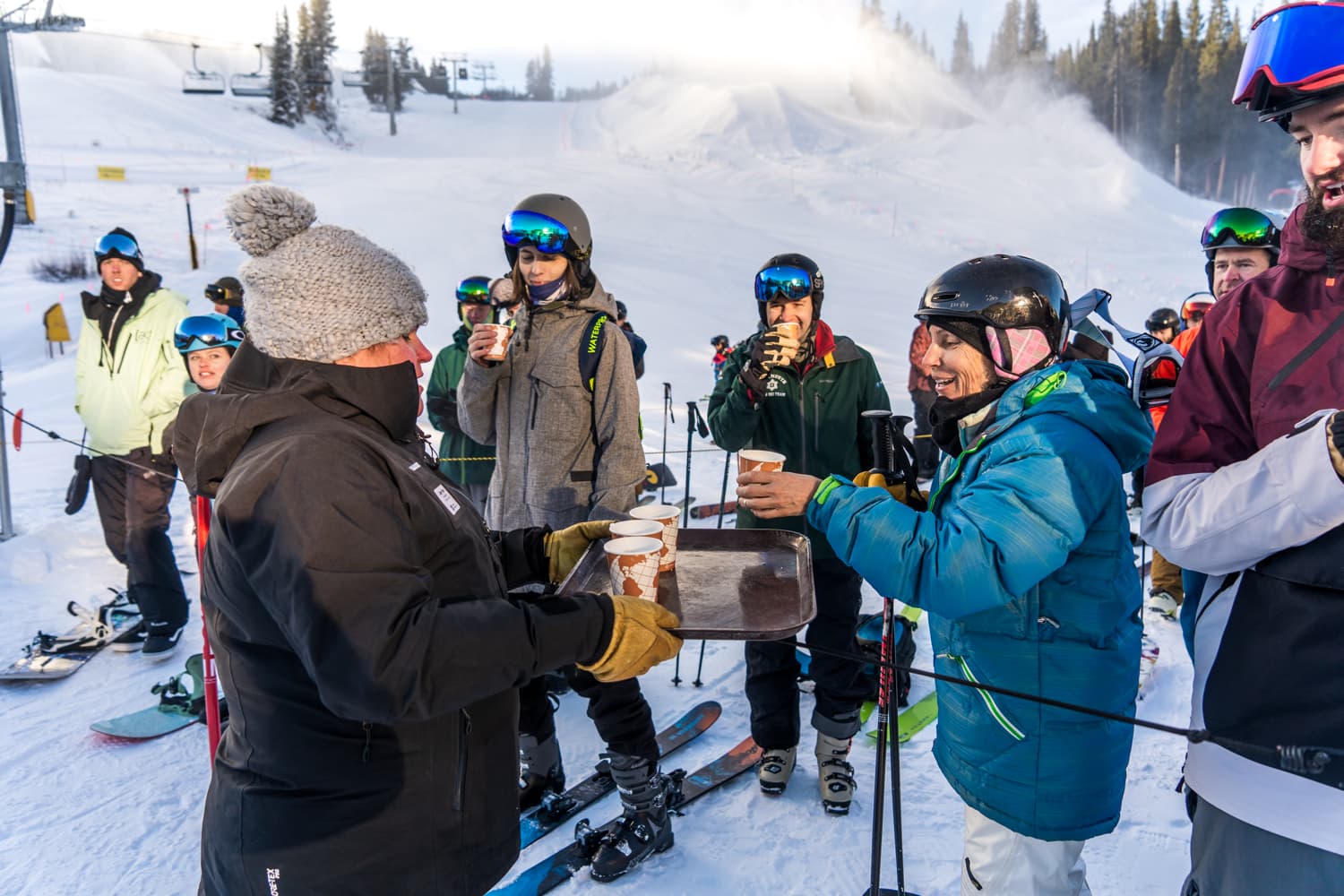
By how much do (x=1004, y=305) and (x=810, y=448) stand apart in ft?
5.56

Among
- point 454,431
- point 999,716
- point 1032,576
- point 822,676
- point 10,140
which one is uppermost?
point 10,140

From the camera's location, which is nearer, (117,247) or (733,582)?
(733,582)

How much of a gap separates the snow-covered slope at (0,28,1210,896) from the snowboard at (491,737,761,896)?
0.08 meters

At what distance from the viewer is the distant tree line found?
54.7m

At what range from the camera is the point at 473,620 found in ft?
5.28

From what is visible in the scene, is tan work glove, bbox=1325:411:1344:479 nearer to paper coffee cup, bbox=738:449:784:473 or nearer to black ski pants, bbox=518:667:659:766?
paper coffee cup, bbox=738:449:784:473

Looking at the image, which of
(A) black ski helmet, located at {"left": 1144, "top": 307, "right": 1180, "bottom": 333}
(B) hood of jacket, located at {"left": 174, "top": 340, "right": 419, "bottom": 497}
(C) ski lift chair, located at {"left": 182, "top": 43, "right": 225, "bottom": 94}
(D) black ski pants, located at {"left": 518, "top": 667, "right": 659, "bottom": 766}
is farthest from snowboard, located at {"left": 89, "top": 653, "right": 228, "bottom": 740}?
(C) ski lift chair, located at {"left": 182, "top": 43, "right": 225, "bottom": 94}

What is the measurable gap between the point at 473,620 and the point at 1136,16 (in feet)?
263

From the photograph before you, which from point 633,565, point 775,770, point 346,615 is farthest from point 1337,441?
point 775,770

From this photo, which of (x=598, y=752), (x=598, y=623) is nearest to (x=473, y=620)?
(x=598, y=623)

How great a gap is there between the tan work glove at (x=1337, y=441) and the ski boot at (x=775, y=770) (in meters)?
2.78

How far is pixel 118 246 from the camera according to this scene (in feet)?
17.8

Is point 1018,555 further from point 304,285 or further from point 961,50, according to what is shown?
point 961,50

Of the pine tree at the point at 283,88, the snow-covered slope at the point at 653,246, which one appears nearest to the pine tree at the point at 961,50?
the snow-covered slope at the point at 653,246
